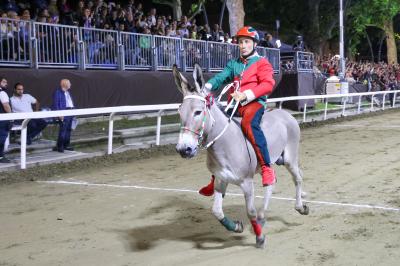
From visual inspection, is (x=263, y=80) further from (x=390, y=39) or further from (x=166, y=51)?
(x=390, y=39)

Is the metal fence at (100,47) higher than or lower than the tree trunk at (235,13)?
lower

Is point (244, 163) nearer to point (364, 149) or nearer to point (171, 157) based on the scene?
point (171, 157)

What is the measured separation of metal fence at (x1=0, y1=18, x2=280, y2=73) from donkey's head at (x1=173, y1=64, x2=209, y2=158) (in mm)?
9127

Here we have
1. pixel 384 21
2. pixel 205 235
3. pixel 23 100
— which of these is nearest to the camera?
pixel 205 235

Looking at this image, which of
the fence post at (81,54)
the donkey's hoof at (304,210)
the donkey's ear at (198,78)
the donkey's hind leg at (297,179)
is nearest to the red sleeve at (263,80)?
the donkey's ear at (198,78)

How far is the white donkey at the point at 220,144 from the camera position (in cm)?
510

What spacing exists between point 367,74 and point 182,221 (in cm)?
3158

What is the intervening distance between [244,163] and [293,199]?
9.02 feet

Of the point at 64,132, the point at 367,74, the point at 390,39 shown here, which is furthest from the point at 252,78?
the point at 390,39

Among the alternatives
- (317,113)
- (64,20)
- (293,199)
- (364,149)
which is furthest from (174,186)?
(317,113)

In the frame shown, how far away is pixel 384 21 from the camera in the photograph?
1870 inches

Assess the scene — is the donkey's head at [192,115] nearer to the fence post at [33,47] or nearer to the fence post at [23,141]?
the fence post at [23,141]

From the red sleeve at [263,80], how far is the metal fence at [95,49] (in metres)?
8.98

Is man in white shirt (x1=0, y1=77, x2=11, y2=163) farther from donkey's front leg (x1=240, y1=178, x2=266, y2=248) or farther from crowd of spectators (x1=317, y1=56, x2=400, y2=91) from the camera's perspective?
crowd of spectators (x1=317, y1=56, x2=400, y2=91)
